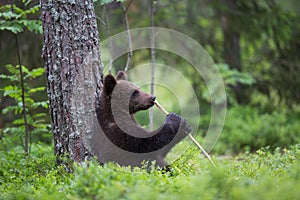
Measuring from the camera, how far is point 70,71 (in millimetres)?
4547

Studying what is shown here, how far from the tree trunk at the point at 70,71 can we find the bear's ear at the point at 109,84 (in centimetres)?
20

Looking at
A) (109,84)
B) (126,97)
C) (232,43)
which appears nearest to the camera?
(109,84)

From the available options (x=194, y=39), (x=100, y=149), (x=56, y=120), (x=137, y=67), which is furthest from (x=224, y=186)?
(x=194, y=39)

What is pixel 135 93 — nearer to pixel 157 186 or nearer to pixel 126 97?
pixel 126 97

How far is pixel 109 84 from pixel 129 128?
52 centimetres

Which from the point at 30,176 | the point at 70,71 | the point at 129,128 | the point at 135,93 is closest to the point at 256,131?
the point at 135,93

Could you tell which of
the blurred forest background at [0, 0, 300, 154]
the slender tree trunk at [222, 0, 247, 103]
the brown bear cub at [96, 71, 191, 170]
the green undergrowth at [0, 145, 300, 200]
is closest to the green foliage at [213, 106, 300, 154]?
the blurred forest background at [0, 0, 300, 154]

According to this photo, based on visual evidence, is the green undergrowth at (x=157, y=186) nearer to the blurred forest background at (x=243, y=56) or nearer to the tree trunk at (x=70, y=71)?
the tree trunk at (x=70, y=71)

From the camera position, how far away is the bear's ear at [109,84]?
4.48m

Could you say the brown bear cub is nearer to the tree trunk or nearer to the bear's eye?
the bear's eye

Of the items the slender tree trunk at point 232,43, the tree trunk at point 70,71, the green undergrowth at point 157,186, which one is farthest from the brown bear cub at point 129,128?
the slender tree trunk at point 232,43

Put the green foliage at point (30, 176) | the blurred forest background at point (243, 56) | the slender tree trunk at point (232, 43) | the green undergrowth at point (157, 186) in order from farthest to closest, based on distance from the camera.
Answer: the slender tree trunk at point (232, 43) < the blurred forest background at point (243, 56) < the green foliage at point (30, 176) < the green undergrowth at point (157, 186)

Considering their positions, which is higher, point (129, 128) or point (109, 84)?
point (109, 84)

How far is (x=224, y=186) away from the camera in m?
3.18
